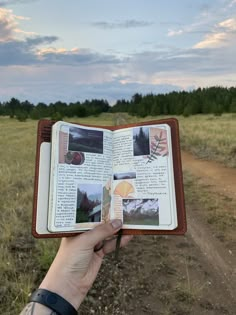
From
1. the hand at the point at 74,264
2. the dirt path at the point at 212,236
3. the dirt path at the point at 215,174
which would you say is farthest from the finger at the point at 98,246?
the dirt path at the point at 215,174

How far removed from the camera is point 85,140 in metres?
2.05

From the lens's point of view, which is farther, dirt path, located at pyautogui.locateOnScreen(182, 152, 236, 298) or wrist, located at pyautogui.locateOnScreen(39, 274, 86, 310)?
dirt path, located at pyautogui.locateOnScreen(182, 152, 236, 298)

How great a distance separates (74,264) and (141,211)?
1.22 ft

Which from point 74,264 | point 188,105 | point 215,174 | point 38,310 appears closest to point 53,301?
point 38,310

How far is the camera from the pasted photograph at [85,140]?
6.59ft

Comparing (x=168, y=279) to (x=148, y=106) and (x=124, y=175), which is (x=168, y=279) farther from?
(x=148, y=106)

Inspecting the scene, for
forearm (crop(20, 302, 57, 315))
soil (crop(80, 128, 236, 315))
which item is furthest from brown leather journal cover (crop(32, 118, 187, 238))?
soil (crop(80, 128, 236, 315))

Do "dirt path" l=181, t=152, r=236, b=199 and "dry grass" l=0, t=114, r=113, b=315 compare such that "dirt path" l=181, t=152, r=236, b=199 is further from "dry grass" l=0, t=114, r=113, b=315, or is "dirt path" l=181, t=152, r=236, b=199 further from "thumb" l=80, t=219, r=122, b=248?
"thumb" l=80, t=219, r=122, b=248

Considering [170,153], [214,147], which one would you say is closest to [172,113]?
[214,147]

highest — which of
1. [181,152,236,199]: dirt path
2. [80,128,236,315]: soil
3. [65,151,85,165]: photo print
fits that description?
[65,151,85,165]: photo print

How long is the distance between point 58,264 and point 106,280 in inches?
100

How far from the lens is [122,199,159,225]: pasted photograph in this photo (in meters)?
2.02

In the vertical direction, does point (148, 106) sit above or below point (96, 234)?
above

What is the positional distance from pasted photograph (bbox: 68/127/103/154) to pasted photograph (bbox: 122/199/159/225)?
28 cm
